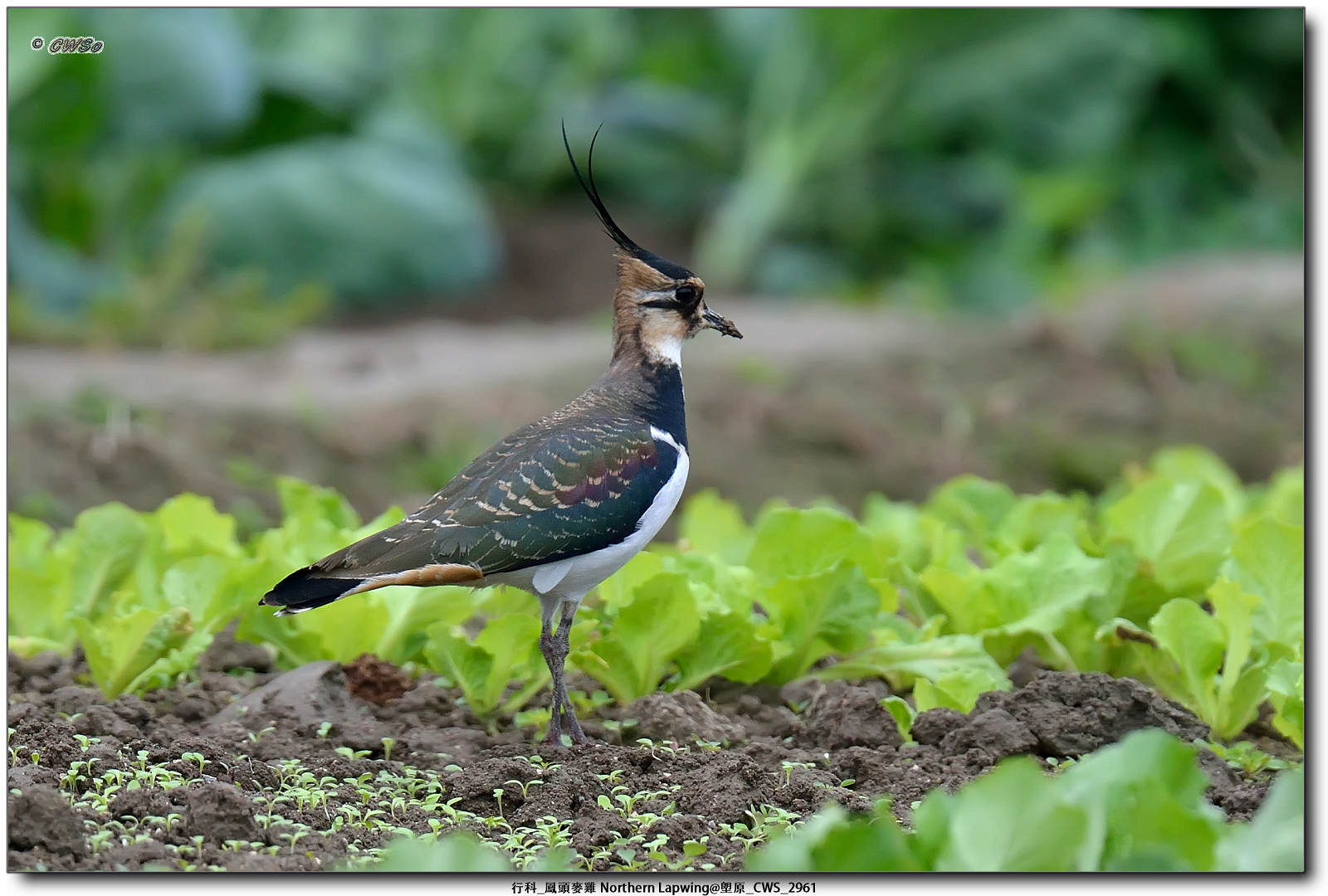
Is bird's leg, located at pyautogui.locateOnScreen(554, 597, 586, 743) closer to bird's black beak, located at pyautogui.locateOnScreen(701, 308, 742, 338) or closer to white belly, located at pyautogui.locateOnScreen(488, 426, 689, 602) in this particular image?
white belly, located at pyautogui.locateOnScreen(488, 426, 689, 602)

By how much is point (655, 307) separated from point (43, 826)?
1.88m

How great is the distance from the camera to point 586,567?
3475mm

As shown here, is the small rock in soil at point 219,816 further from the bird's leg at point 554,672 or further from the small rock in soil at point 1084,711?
the small rock in soil at point 1084,711

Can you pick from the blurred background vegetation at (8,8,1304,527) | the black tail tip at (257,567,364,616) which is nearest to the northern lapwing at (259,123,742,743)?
the black tail tip at (257,567,364,616)

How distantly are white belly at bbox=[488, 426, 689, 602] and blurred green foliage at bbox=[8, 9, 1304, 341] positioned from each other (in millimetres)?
5605

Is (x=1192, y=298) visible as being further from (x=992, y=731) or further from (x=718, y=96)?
(x=992, y=731)

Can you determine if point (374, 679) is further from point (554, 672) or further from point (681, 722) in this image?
point (681, 722)

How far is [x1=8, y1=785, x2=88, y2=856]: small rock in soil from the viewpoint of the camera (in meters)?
2.89

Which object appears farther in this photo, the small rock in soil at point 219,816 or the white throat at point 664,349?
the white throat at point 664,349

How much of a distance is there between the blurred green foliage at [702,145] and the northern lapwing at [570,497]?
17.6 feet

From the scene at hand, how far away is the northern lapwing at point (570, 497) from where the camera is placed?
334 cm

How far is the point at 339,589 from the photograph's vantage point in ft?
10.7

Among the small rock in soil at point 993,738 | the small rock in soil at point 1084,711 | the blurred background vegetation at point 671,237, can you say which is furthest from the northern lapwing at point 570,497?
the blurred background vegetation at point 671,237

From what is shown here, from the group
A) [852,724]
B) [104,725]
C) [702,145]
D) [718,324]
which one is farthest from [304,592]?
[702,145]
